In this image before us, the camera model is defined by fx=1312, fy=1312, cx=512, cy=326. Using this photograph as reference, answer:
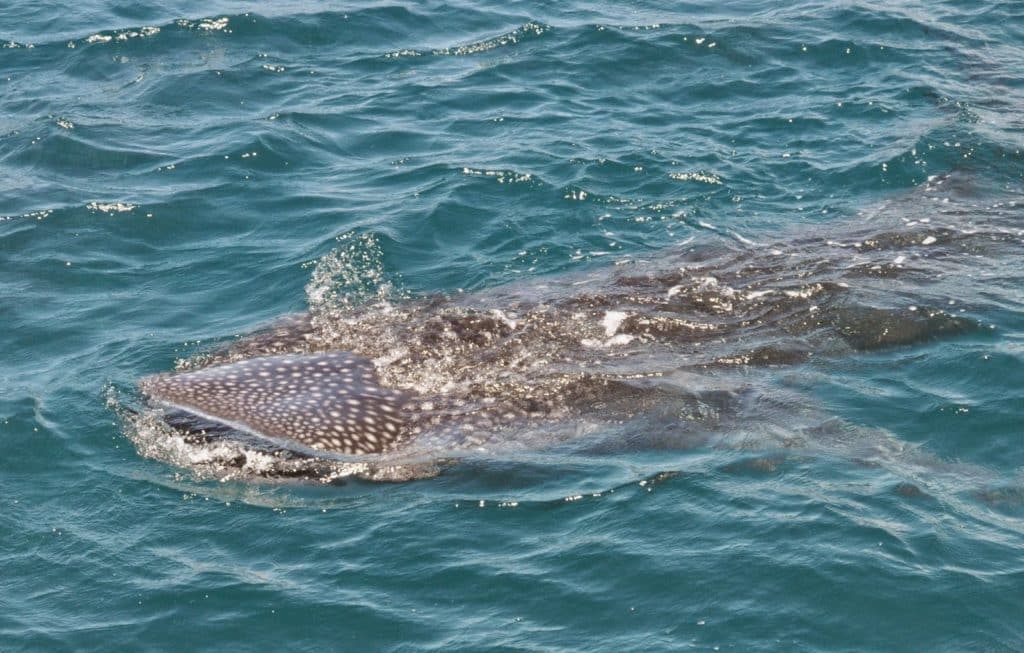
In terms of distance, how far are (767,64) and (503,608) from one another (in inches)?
460

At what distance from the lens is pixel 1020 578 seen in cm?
775

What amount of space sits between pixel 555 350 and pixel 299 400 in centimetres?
214

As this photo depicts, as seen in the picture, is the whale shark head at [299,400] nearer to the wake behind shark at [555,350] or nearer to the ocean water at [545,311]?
the wake behind shark at [555,350]

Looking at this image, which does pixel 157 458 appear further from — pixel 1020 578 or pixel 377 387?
pixel 1020 578

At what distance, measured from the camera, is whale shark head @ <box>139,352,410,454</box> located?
930 centimetres

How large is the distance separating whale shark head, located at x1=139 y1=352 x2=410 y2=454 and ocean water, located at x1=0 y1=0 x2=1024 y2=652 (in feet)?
0.87

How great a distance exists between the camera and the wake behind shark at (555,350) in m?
9.40

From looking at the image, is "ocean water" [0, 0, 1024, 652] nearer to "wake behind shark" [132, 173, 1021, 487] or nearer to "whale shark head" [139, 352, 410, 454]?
"wake behind shark" [132, 173, 1021, 487]

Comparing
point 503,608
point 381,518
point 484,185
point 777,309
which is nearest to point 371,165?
point 484,185

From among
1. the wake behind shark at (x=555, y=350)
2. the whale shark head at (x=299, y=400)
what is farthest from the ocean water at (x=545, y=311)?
the whale shark head at (x=299, y=400)

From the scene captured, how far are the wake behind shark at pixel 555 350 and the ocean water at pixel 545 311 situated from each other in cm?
5

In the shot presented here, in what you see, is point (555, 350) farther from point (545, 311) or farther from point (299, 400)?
point (299, 400)

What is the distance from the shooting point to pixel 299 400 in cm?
952

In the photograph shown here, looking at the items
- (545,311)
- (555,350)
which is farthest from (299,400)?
(545,311)
